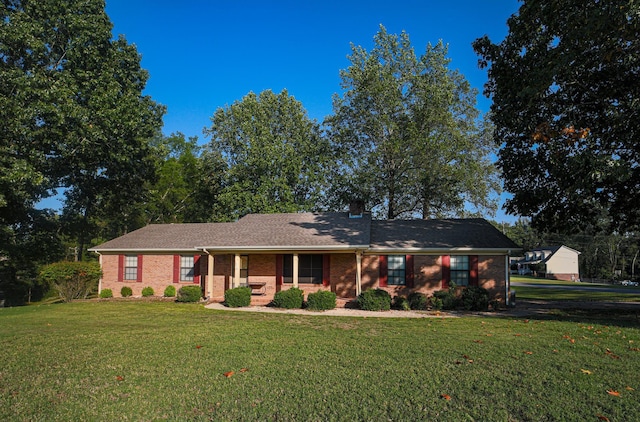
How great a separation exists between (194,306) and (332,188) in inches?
613

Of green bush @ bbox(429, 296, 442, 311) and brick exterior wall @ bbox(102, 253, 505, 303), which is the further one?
brick exterior wall @ bbox(102, 253, 505, 303)

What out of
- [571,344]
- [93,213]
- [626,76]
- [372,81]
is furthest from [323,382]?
[93,213]

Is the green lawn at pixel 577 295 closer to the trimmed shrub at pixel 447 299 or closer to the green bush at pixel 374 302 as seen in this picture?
the trimmed shrub at pixel 447 299

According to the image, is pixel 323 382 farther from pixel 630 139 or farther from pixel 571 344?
pixel 630 139

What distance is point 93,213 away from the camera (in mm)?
29625

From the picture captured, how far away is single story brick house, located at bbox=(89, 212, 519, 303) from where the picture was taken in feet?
57.1

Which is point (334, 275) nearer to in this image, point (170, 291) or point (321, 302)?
point (321, 302)

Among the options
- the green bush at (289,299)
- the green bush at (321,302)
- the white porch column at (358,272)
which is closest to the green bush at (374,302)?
the white porch column at (358,272)

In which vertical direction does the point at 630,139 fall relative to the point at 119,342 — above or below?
above

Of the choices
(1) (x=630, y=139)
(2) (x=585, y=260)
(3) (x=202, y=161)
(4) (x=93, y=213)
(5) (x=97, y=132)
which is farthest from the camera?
(2) (x=585, y=260)

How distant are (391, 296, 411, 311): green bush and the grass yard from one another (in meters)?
5.59

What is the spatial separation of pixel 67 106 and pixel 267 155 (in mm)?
12432

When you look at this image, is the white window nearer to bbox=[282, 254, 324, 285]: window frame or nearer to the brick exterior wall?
the brick exterior wall

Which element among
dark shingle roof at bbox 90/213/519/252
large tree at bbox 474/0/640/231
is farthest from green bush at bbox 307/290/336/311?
large tree at bbox 474/0/640/231
